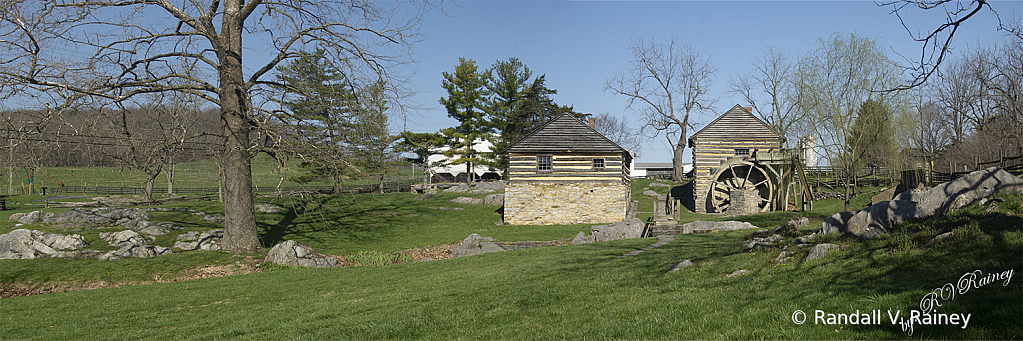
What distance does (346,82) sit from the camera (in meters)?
17.8

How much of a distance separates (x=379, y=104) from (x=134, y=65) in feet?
24.9

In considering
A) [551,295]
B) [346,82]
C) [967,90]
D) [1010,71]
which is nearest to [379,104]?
[346,82]

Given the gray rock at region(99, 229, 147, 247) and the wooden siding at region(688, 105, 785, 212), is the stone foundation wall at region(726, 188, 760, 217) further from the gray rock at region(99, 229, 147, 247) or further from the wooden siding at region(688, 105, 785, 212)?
the gray rock at region(99, 229, 147, 247)

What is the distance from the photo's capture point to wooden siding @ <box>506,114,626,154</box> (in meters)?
29.6

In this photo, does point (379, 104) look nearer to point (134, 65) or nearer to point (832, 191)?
point (134, 65)

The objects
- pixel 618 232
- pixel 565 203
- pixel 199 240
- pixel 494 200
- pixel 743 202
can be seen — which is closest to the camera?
pixel 199 240

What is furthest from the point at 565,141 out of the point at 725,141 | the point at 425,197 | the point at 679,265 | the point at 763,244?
the point at 679,265

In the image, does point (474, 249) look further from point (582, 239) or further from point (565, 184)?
point (565, 184)

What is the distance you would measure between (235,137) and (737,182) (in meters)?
29.0

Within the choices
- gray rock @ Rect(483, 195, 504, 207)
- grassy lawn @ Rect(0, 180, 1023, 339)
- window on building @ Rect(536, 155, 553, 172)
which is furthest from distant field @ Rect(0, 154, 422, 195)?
window on building @ Rect(536, 155, 553, 172)

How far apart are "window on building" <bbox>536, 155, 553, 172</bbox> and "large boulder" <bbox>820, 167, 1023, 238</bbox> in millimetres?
19938

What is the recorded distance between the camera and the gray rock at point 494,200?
36919 millimetres

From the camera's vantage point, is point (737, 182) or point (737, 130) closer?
point (737, 182)

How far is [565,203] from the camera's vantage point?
96.4ft
